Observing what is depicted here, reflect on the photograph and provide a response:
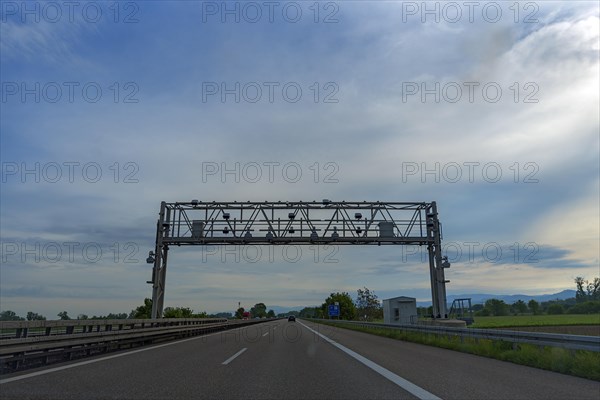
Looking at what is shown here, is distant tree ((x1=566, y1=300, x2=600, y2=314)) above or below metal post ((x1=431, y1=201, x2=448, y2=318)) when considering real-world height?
below

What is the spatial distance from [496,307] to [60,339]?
463 ft

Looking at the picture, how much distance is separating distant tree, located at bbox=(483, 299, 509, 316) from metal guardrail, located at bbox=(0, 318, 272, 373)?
13221cm

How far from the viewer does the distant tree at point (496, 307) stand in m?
131

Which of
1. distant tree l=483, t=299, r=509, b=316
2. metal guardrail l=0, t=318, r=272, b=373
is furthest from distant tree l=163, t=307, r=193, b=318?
distant tree l=483, t=299, r=509, b=316

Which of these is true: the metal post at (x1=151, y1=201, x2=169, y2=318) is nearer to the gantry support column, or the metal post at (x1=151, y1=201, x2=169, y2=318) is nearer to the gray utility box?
the gantry support column

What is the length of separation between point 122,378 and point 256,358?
14.4 ft

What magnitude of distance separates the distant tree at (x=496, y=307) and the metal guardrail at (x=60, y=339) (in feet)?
434

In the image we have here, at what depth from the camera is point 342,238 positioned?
2723 centimetres

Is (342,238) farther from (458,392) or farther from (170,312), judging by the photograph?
(170,312)

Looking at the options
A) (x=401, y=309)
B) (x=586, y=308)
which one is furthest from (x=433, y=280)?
(x=586, y=308)

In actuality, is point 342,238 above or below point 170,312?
above

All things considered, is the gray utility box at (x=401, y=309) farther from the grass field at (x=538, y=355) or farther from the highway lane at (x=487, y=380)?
the highway lane at (x=487, y=380)

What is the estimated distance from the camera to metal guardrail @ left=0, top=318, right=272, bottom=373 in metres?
8.93

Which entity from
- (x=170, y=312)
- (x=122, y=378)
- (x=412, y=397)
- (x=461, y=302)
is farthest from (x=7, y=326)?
(x=170, y=312)
